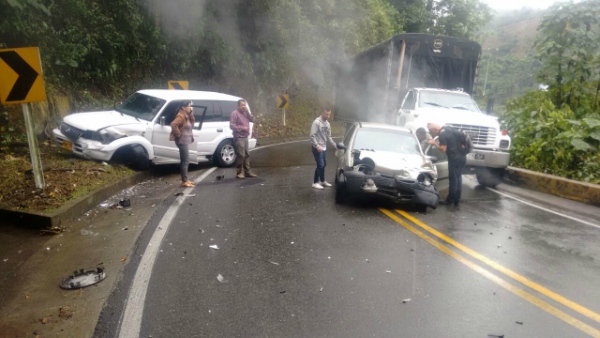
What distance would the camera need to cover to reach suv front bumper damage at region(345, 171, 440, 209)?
7879mm

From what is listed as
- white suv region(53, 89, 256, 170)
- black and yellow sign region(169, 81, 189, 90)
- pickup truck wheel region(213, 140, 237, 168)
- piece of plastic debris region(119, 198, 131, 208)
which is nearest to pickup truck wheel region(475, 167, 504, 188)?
white suv region(53, 89, 256, 170)

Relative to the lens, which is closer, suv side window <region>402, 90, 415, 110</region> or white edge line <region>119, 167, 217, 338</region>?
white edge line <region>119, 167, 217, 338</region>

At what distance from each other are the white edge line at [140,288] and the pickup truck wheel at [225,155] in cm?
504

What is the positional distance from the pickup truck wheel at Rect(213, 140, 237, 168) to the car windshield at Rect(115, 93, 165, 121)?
1.90 m

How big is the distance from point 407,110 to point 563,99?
551cm

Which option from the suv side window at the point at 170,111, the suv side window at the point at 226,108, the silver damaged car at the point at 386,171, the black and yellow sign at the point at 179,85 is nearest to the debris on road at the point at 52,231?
the silver damaged car at the point at 386,171

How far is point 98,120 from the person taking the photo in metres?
10.2

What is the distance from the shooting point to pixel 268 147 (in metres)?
18.1

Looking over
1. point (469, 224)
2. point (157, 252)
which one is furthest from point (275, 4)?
point (157, 252)

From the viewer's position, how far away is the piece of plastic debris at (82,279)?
4715 mm

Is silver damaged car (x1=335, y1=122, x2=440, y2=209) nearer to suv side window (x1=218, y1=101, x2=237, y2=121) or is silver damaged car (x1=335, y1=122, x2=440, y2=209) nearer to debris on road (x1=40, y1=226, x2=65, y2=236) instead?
suv side window (x1=218, y1=101, x2=237, y2=121)

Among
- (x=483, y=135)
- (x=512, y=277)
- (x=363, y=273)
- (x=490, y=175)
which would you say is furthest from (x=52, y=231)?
(x=490, y=175)

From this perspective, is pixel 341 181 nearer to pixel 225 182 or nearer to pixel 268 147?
pixel 225 182

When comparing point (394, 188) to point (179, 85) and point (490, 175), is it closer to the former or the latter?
point (490, 175)
